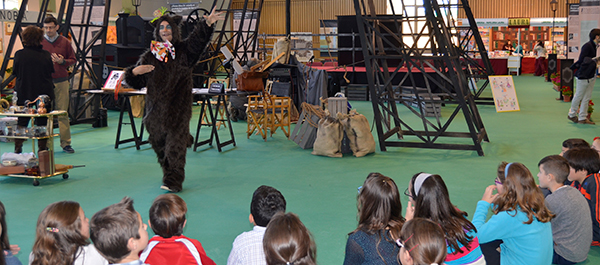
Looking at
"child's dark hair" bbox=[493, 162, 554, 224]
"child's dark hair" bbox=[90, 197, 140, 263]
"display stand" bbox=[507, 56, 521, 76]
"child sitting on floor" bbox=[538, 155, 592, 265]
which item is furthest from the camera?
→ "display stand" bbox=[507, 56, 521, 76]

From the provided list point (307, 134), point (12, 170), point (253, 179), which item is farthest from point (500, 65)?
point (12, 170)

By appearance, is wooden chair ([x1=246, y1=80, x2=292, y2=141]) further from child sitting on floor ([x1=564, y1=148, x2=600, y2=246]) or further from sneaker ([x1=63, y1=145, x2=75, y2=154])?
child sitting on floor ([x1=564, y1=148, x2=600, y2=246])

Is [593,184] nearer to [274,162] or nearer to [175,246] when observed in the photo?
[175,246]

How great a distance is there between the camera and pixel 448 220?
7.66ft

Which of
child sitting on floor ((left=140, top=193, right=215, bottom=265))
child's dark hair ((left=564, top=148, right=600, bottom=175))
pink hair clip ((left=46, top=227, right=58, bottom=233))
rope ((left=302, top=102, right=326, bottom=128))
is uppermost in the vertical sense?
rope ((left=302, top=102, right=326, bottom=128))

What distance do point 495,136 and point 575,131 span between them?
1343mm

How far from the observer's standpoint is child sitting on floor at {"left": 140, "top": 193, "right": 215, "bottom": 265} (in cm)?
230

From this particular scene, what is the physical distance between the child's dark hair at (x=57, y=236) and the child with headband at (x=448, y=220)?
146cm

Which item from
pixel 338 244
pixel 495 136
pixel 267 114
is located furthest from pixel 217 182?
pixel 495 136

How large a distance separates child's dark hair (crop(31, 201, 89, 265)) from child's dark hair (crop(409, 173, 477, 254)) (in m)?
1.45

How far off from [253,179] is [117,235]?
3.46m

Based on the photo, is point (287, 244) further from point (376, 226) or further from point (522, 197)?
point (522, 197)

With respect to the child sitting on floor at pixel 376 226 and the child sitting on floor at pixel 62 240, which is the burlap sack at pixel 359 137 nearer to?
the child sitting on floor at pixel 376 226

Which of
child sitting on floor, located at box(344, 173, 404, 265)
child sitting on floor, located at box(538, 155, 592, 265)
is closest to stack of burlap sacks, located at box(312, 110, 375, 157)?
child sitting on floor, located at box(538, 155, 592, 265)
